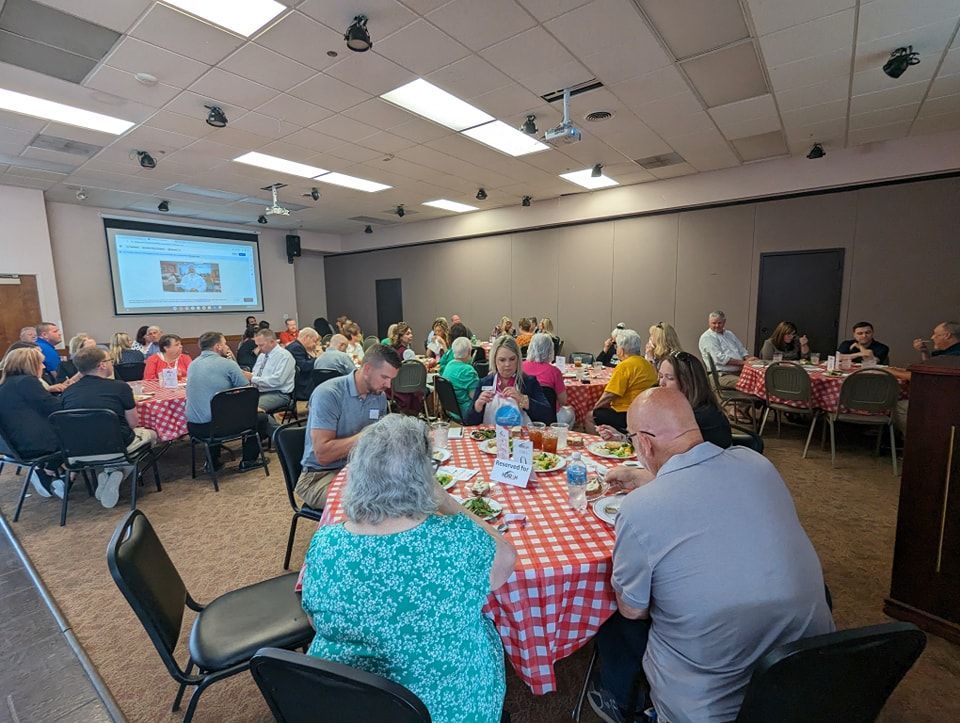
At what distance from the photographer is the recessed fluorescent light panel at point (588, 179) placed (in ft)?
21.2

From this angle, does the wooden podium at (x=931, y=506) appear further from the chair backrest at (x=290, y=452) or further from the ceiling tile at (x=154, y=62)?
the ceiling tile at (x=154, y=62)

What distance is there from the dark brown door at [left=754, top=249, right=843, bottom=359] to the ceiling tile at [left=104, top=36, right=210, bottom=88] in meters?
7.15

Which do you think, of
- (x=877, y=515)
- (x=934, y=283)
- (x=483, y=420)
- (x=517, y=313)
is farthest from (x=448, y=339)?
(x=934, y=283)

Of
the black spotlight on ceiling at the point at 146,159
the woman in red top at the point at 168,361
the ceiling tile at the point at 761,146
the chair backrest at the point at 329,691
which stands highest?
the ceiling tile at the point at 761,146

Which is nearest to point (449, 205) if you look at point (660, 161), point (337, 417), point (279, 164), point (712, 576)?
point (279, 164)

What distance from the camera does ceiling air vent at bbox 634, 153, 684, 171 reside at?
570 cm

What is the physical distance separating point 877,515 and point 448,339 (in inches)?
223

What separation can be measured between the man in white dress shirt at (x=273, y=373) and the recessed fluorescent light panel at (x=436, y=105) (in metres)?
2.94

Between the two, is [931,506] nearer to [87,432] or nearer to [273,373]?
[87,432]

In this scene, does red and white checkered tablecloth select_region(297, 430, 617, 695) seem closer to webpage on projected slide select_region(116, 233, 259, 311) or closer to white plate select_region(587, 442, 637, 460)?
white plate select_region(587, 442, 637, 460)

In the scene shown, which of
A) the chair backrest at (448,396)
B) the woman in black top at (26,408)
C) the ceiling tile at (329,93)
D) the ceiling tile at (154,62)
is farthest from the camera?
the chair backrest at (448,396)

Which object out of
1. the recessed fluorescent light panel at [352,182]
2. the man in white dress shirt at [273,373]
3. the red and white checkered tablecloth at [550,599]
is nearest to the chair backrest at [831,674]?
the red and white checkered tablecloth at [550,599]

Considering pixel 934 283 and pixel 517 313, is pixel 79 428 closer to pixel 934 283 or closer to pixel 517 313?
pixel 517 313

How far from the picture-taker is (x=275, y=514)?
343 cm
